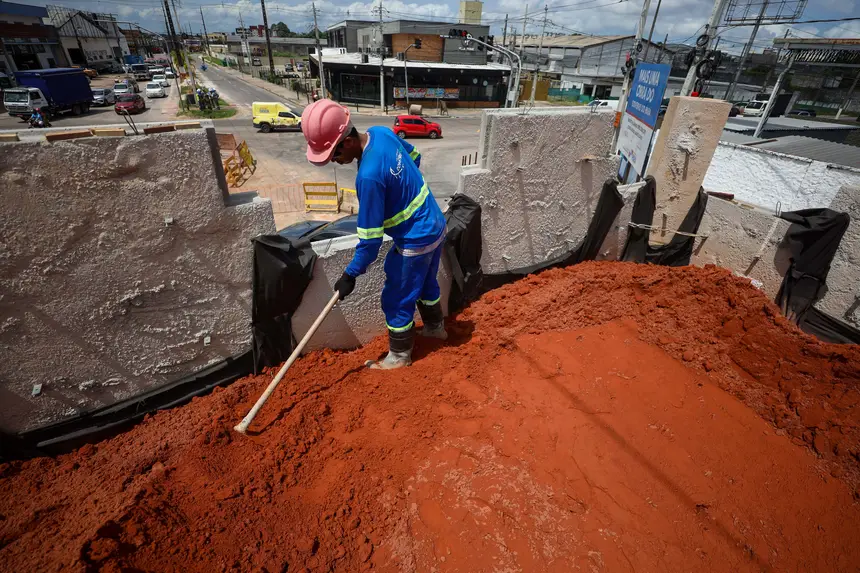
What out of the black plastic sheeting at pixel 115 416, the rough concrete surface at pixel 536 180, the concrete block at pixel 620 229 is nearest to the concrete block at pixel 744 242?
the concrete block at pixel 620 229

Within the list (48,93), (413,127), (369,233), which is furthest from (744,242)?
(48,93)

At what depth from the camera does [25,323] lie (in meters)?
2.42

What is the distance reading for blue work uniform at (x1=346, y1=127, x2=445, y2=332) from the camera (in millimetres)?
2742

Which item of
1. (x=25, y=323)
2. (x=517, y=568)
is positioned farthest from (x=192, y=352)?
(x=517, y=568)

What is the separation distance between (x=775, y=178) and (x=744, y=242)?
126 centimetres

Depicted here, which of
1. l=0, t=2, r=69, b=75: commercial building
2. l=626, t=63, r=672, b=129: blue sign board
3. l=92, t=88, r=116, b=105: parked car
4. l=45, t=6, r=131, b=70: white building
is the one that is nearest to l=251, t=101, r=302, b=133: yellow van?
l=92, t=88, r=116, b=105: parked car

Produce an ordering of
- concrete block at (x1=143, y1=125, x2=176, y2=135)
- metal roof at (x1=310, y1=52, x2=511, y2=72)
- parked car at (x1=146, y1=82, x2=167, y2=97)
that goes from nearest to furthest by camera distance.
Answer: concrete block at (x1=143, y1=125, x2=176, y2=135)
metal roof at (x1=310, y1=52, x2=511, y2=72)
parked car at (x1=146, y1=82, x2=167, y2=97)

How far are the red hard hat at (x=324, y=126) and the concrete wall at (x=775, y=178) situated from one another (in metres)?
5.49

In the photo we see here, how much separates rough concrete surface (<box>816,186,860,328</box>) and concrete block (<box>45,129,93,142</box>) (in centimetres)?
666

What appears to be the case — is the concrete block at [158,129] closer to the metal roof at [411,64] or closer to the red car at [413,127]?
the red car at [413,127]

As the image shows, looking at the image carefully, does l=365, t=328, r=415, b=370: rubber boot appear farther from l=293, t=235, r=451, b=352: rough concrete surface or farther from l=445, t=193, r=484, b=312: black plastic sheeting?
l=445, t=193, r=484, b=312: black plastic sheeting

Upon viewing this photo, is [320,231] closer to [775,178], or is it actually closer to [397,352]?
[397,352]

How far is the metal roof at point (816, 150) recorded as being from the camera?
5.91m

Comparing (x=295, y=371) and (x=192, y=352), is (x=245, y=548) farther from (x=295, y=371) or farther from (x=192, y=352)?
(x=192, y=352)
